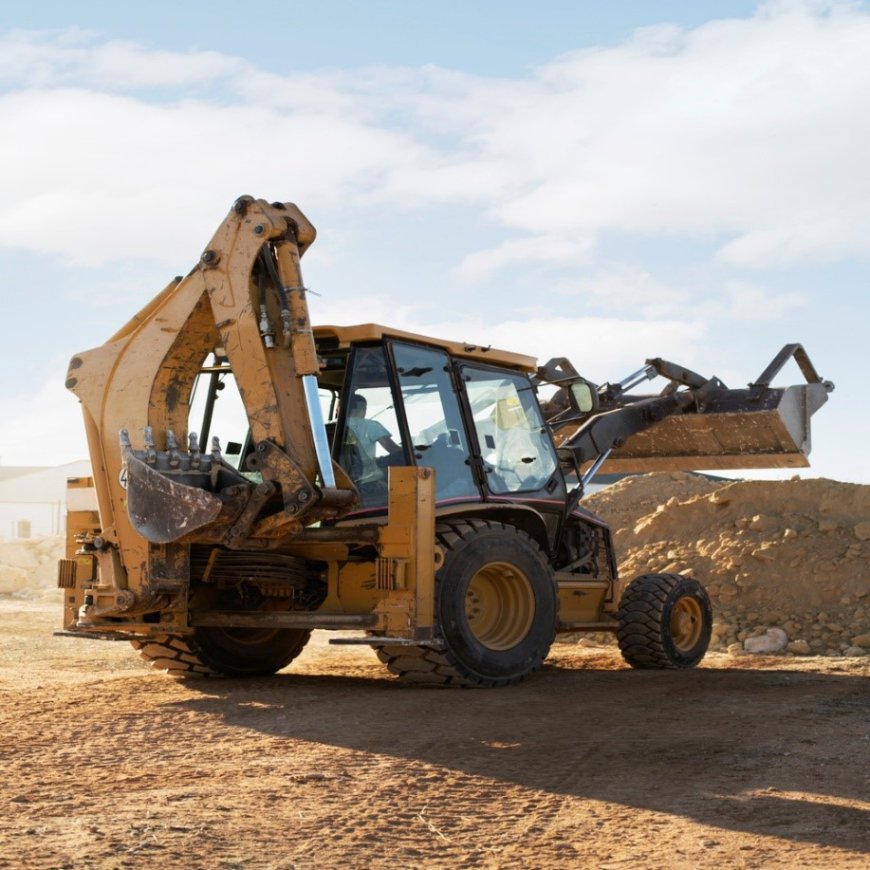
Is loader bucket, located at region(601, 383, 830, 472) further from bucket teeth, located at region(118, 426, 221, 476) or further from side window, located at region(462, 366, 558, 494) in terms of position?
bucket teeth, located at region(118, 426, 221, 476)

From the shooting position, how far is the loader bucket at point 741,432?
13.8 meters

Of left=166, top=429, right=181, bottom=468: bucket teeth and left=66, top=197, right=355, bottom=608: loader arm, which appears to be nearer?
left=66, top=197, right=355, bottom=608: loader arm

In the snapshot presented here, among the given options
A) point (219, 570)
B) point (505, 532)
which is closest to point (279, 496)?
point (219, 570)

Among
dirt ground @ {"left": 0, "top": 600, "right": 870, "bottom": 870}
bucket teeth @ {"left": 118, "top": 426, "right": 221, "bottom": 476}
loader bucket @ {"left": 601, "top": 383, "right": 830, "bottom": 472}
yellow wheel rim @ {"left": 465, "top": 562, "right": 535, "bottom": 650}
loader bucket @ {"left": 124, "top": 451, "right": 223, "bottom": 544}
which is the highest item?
loader bucket @ {"left": 601, "top": 383, "right": 830, "bottom": 472}

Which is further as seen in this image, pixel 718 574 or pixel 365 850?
pixel 718 574

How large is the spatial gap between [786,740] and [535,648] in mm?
2812

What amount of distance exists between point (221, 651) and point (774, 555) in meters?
7.80

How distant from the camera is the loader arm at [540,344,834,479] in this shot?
13.6 meters

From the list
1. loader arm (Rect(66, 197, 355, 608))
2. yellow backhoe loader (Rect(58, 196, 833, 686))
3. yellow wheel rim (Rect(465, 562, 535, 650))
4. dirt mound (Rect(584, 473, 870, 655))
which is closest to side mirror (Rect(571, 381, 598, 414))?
yellow backhoe loader (Rect(58, 196, 833, 686))

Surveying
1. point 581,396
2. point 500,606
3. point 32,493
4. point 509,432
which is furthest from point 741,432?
point 32,493

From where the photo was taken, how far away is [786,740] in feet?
24.7

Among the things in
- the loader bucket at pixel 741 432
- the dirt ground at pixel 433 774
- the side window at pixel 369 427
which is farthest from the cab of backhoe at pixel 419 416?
the loader bucket at pixel 741 432

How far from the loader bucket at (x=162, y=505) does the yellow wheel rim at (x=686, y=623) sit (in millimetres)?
5249

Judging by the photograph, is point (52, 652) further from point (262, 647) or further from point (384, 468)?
point (384, 468)
